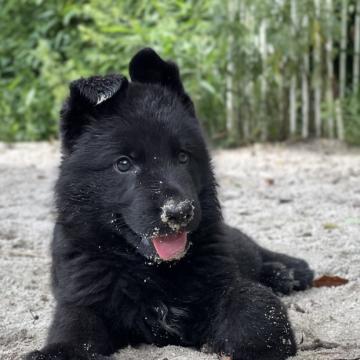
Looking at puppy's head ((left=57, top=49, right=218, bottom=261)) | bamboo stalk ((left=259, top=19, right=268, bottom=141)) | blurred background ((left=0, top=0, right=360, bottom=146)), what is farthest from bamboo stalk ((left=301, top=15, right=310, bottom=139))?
puppy's head ((left=57, top=49, right=218, bottom=261))

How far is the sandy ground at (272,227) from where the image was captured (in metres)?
2.93

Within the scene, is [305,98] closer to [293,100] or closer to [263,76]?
[293,100]

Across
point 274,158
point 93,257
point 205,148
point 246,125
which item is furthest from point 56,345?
point 246,125

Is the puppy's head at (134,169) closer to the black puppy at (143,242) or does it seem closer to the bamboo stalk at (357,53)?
the black puppy at (143,242)

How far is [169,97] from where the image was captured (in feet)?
10.2

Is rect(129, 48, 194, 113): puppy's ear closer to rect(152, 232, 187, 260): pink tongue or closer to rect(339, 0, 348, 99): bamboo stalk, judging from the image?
rect(152, 232, 187, 260): pink tongue

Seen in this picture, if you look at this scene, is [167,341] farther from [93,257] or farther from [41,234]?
[41,234]

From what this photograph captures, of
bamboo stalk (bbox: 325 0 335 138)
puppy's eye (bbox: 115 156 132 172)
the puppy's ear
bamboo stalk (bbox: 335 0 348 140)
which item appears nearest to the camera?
puppy's eye (bbox: 115 156 132 172)

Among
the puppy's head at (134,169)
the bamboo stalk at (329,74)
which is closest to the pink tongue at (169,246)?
the puppy's head at (134,169)

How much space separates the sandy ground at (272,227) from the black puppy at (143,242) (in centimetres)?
13

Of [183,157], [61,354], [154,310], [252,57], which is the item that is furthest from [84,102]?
[252,57]

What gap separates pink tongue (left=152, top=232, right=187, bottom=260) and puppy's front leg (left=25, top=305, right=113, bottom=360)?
1.14ft

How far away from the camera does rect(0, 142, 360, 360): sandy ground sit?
2.93 m

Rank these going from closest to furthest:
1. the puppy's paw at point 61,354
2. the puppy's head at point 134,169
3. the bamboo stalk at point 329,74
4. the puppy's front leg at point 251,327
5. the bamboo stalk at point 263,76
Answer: the puppy's paw at point 61,354 < the puppy's front leg at point 251,327 < the puppy's head at point 134,169 < the bamboo stalk at point 329,74 < the bamboo stalk at point 263,76
